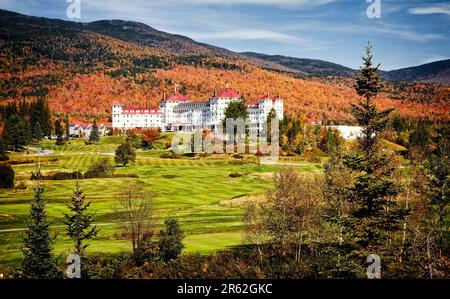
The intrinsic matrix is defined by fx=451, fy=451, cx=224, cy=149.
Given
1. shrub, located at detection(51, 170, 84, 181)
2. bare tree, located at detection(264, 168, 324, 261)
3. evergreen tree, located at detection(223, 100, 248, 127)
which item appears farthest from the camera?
evergreen tree, located at detection(223, 100, 248, 127)

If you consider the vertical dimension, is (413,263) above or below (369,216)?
below

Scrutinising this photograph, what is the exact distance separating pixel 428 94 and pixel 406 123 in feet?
117

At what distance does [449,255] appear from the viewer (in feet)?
101

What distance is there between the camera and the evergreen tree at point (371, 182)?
20359 mm

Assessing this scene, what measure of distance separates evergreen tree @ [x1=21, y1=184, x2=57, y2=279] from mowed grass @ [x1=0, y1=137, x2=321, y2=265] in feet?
20.5

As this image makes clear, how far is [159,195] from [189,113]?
9977 centimetres

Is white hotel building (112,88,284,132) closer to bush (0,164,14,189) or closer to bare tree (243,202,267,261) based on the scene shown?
bush (0,164,14,189)

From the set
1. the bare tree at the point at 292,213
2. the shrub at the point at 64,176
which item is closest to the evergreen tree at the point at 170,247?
the bare tree at the point at 292,213

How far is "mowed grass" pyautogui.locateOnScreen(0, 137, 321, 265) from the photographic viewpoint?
3862 centimetres

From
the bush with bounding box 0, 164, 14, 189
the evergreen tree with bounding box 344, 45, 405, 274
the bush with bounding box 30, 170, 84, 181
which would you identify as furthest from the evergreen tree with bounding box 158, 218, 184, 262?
the bush with bounding box 30, 170, 84, 181

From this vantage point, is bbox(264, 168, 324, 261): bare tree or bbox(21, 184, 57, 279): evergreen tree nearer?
bbox(21, 184, 57, 279): evergreen tree

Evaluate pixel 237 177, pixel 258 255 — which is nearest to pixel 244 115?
pixel 237 177

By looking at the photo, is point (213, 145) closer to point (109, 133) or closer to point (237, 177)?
point (237, 177)

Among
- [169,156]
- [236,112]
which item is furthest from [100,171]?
[236,112]
